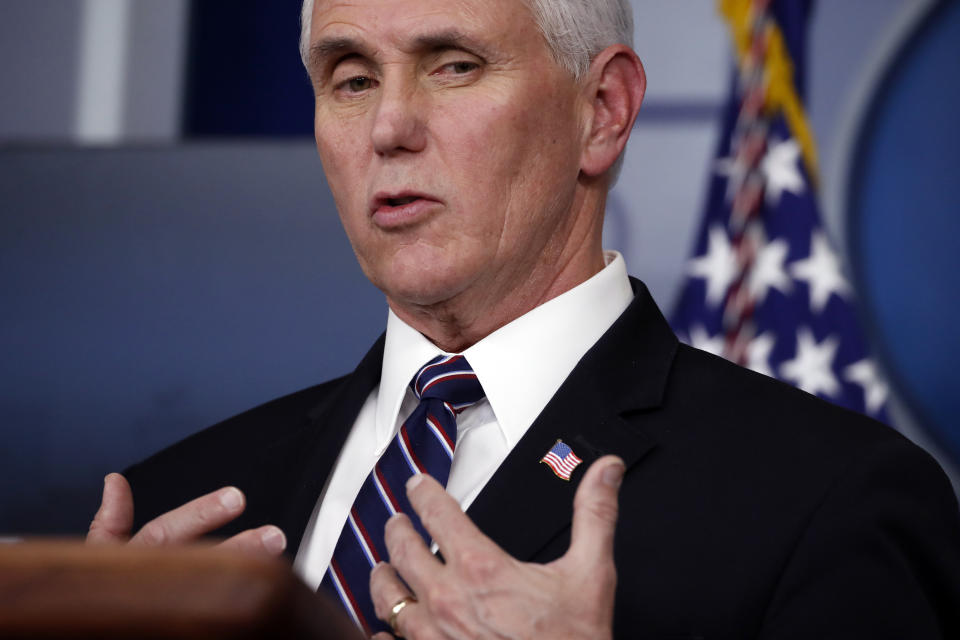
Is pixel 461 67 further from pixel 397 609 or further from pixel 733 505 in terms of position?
pixel 397 609

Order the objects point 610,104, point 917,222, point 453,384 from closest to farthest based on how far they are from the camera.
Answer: point 453,384
point 610,104
point 917,222

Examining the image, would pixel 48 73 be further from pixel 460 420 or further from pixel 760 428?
pixel 760 428

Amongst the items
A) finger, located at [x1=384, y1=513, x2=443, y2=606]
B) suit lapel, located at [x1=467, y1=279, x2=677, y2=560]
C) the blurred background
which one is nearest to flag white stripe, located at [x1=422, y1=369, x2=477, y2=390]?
suit lapel, located at [x1=467, y1=279, x2=677, y2=560]

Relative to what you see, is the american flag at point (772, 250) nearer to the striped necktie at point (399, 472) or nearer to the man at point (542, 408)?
the man at point (542, 408)

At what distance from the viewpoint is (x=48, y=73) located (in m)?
3.33

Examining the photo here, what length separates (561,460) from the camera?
1260 millimetres

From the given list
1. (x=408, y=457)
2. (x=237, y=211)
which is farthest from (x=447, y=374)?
(x=237, y=211)

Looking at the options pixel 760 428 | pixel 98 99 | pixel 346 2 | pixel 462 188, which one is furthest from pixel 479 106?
pixel 98 99

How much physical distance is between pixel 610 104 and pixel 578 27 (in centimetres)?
14

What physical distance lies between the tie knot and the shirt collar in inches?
0.6

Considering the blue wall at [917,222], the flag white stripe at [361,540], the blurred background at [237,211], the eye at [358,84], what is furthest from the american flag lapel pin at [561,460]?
the blue wall at [917,222]

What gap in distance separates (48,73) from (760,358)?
2.28 m

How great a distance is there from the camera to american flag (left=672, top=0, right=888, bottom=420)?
2.63 metres

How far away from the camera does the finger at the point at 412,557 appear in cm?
90
